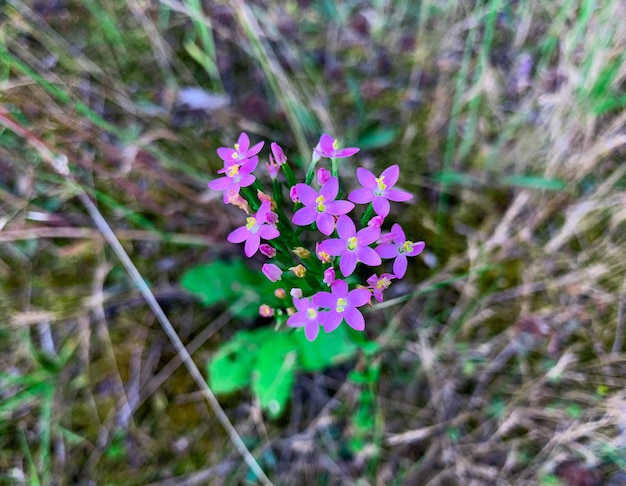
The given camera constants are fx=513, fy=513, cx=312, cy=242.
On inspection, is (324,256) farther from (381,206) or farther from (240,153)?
(240,153)

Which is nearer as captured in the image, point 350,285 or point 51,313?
point 350,285

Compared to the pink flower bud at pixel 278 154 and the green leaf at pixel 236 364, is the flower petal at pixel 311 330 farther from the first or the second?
the green leaf at pixel 236 364

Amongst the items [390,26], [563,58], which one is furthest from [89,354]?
[563,58]

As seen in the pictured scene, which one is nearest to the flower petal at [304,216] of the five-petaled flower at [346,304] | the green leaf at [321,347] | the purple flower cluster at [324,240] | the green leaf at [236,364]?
the purple flower cluster at [324,240]

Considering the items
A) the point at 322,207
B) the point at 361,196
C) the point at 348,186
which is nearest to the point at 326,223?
the point at 322,207

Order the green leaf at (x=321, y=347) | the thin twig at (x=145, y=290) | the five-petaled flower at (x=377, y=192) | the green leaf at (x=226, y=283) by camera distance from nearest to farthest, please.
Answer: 1. the five-petaled flower at (x=377, y=192)
2. the green leaf at (x=321, y=347)
3. the thin twig at (x=145, y=290)
4. the green leaf at (x=226, y=283)

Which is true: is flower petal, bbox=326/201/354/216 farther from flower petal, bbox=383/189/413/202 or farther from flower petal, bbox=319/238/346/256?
flower petal, bbox=383/189/413/202

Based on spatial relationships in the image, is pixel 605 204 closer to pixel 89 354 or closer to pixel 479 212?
pixel 479 212

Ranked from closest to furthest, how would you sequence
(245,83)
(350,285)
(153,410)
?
1. (350,285)
2. (153,410)
3. (245,83)
